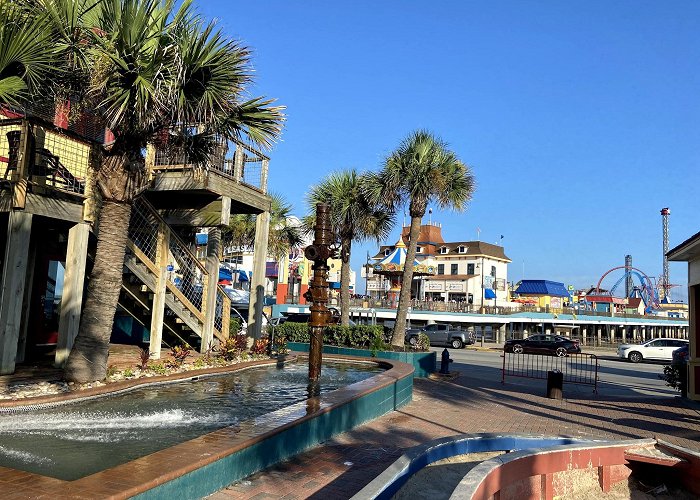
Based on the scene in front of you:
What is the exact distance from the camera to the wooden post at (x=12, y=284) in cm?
928

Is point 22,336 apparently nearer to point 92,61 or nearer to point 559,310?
point 92,61

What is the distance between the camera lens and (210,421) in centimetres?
→ 725

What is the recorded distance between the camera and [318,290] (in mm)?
10445

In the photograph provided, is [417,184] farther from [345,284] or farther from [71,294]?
[71,294]

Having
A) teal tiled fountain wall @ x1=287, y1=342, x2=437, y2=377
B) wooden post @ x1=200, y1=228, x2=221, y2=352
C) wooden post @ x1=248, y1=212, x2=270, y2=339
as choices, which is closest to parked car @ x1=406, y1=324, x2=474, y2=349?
teal tiled fountain wall @ x1=287, y1=342, x2=437, y2=377

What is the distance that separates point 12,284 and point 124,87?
12.6 feet

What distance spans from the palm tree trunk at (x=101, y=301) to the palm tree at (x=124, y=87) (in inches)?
0.6

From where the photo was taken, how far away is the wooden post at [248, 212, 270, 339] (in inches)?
592

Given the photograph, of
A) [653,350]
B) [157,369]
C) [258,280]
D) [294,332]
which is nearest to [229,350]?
[157,369]

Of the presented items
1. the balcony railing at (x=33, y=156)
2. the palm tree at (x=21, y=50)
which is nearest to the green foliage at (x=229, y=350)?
the balcony railing at (x=33, y=156)

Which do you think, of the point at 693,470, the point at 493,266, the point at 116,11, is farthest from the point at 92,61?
the point at 493,266

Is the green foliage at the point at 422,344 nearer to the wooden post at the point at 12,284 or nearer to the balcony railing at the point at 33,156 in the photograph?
the balcony railing at the point at 33,156

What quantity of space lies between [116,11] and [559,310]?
49253 millimetres

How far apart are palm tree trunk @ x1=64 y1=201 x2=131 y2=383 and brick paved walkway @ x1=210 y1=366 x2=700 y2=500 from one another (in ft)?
13.5
